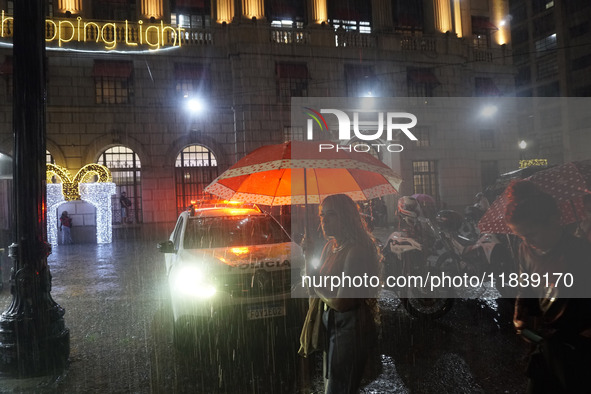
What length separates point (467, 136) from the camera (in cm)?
2398

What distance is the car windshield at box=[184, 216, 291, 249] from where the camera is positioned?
19.9ft

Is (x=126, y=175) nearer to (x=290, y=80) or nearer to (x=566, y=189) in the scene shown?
(x=290, y=80)

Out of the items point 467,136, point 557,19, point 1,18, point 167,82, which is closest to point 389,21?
point 467,136

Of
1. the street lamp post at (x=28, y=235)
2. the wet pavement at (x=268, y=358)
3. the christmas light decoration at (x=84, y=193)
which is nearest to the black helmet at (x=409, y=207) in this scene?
the wet pavement at (x=268, y=358)

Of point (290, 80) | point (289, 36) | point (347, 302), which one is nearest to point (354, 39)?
point (289, 36)

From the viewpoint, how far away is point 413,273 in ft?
20.0

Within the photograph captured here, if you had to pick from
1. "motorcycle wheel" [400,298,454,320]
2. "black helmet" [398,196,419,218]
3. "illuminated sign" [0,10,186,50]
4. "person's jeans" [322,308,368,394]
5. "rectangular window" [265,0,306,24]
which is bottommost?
"motorcycle wheel" [400,298,454,320]

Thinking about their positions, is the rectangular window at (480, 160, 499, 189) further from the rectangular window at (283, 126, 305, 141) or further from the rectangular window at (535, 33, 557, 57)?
the rectangular window at (535, 33, 557, 57)

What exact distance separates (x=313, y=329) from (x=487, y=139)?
25.7m

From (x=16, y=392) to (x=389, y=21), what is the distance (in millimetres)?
24037

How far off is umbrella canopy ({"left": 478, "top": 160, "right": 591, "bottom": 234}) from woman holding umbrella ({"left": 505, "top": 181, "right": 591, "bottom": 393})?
921mm

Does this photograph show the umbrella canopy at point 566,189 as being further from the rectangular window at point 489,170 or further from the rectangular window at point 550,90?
the rectangular window at point 550,90

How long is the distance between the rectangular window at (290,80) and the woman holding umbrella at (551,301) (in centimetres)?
1924

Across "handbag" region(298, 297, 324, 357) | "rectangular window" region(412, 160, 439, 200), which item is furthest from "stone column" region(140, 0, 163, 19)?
"handbag" region(298, 297, 324, 357)
